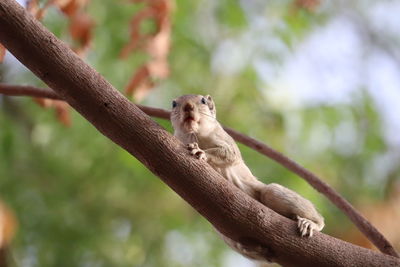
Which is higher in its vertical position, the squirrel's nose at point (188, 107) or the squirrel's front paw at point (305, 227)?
the squirrel's nose at point (188, 107)

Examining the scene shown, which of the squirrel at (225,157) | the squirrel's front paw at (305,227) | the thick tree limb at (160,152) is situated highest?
the squirrel at (225,157)

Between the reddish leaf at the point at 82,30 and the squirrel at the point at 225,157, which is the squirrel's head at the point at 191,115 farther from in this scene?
the reddish leaf at the point at 82,30

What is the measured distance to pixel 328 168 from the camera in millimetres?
6312

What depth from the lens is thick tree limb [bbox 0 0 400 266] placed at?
230 cm

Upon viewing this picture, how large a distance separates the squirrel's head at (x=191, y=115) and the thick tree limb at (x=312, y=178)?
0.21ft

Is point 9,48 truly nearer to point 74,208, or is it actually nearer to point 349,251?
point 349,251

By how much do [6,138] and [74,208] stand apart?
1214 mm

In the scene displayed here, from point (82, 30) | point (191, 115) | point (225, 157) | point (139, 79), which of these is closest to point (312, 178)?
point (225, 157)

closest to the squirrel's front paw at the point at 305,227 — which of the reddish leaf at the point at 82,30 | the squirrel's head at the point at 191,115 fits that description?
the squirrel's head at the point at 191,115

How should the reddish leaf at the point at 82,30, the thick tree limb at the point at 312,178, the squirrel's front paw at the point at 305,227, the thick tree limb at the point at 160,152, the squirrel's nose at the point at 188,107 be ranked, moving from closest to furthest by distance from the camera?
the thick tree limb at the point at 160,152, the squirrel's front paw at the point at 305,227, the thick tree limb at the point at 312,178, the squirrel's nose at the point at 188,107, the reddish leaf at the point at 82,30

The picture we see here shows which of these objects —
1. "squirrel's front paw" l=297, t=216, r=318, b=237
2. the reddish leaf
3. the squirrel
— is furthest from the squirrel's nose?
"squirrel's front paw" l=297, t=216, r=318, b=237

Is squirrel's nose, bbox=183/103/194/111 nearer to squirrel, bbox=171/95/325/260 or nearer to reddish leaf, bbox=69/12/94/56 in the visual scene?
squirrel, bbox=171/95/325/260

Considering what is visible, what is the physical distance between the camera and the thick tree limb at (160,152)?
2297mm

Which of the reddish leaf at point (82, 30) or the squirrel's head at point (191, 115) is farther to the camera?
the reddish leaf at point (82, 30)
